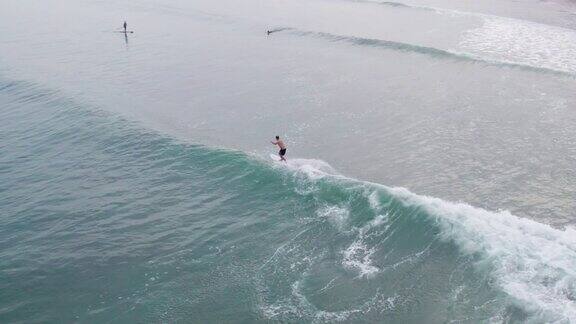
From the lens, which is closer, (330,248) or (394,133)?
(330,248)

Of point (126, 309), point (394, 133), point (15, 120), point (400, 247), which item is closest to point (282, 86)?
point (394, 133)

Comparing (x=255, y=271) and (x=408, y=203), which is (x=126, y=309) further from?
(x=408, y=203)

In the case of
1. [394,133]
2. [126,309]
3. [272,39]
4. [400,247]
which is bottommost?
[126,309]

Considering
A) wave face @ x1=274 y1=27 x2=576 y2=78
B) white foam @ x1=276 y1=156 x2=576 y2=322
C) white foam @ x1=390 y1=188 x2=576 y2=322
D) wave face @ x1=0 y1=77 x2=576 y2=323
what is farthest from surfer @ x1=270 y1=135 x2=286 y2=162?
wave face @ x1=274 y1=27 x2=576 y2=78

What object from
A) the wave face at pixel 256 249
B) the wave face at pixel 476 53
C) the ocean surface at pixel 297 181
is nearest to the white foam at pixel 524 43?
the wave face at pixel 476 53

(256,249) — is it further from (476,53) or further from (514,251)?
(476,53)

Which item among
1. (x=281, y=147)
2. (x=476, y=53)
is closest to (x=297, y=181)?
(x=281, y=147)
